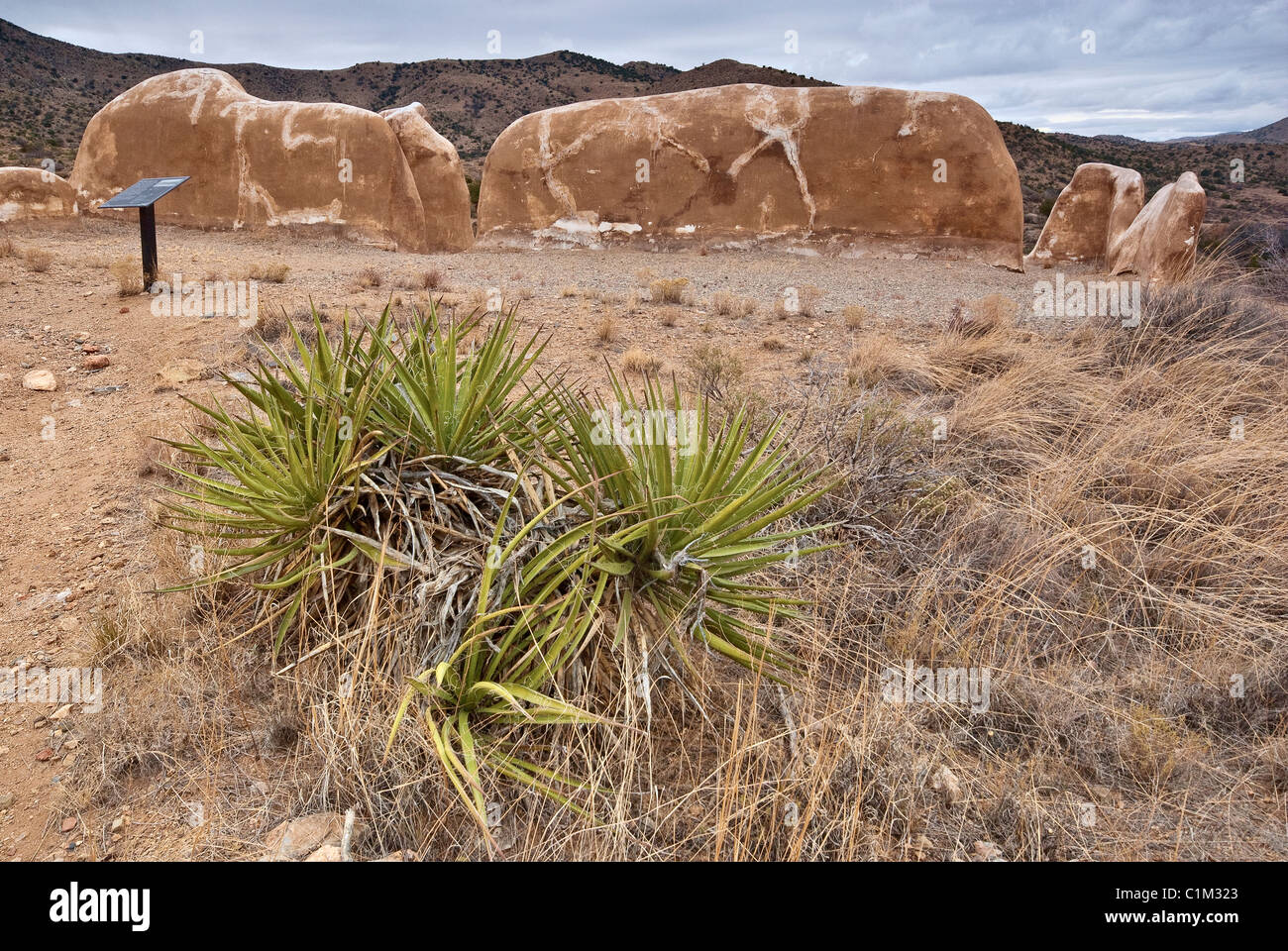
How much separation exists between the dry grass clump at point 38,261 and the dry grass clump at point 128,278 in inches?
29.7

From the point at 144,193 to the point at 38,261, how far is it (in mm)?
1581

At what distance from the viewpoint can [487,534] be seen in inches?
105

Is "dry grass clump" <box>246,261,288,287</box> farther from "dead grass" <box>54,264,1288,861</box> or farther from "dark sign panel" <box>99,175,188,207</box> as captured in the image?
"dead grass" <box>54,264,1288,861</box>

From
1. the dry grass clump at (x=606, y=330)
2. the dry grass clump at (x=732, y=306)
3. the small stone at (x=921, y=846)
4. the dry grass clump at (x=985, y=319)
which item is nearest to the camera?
the small stone at (x=921, y=846)

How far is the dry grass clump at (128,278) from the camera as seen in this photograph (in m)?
7.08

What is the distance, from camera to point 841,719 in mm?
2537

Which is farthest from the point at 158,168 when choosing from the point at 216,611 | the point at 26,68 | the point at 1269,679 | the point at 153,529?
the point at 26,68

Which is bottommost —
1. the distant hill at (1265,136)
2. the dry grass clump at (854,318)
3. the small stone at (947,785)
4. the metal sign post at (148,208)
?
the small stone at (947,785)

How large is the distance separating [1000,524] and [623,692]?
7.26 ft

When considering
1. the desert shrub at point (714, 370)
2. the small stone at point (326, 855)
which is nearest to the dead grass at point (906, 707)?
the small stone at point (326, 855)

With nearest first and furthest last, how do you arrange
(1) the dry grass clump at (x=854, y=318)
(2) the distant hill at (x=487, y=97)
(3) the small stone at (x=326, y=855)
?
(3) the small stone at (x=326, y=855) → (1) the dry grass clump at (x=854, y=318) → (2) the distant hill at (x=487, y=97)

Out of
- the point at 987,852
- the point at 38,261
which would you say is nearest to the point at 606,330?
the point at 987,852

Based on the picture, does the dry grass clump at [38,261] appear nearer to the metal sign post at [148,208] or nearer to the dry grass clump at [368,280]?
the metal sign post at [148,208]

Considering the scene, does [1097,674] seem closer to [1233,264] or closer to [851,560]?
[851,560]
